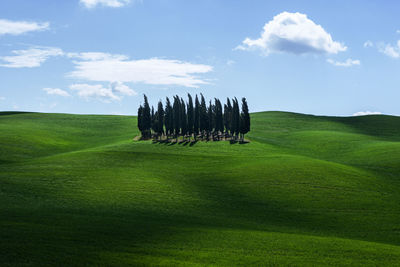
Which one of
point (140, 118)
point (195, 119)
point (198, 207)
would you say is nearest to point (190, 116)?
point (195, 119)

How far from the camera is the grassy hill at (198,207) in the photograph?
850 inches

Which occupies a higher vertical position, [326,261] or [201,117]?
[201,117]

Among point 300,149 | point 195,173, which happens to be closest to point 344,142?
point 300,149

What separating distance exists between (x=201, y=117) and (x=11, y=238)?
74.4m

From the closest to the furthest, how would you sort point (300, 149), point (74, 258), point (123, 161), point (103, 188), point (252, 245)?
point (74, 258) → point (252, 245) → point (103, 188) → point (123, 161) → point (300, 149)

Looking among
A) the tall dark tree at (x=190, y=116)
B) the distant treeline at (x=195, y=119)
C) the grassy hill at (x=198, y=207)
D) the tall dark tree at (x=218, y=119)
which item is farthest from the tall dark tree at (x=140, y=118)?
the tall dark tree at (x=218, y=119)

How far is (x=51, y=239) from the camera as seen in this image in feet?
71.2

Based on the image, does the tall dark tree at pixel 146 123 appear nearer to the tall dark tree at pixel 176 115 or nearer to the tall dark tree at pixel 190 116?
the tall dark tree at pixel 176 115

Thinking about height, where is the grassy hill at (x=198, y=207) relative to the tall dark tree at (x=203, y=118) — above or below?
below

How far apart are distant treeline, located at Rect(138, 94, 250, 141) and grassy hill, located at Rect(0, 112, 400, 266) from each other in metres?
12.0

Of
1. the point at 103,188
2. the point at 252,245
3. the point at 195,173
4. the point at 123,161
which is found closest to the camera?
the point at 252,245

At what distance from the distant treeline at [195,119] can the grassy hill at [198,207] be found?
1200 cm

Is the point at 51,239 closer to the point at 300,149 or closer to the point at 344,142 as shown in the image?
the point at 300,149

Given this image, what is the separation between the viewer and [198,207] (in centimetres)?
→ 3731
